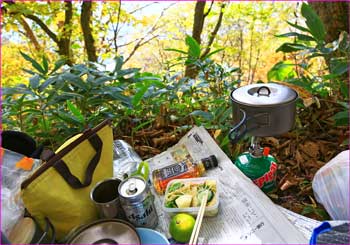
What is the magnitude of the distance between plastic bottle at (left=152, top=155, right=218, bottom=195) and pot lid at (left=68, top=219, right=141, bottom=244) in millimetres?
252

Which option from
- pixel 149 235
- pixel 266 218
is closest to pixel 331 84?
pixel 266 218

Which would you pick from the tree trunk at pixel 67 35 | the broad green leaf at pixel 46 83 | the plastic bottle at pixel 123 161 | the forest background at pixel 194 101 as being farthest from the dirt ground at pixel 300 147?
the tree trunk at pixel 67 35

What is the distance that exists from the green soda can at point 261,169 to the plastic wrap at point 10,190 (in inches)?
26.2

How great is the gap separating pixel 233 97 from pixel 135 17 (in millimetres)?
2755

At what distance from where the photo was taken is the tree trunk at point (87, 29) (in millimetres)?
2734

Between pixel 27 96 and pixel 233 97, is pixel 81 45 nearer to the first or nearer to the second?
pixel 27 96

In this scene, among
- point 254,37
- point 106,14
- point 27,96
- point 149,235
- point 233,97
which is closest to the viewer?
point 149,235

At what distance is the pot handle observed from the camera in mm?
851

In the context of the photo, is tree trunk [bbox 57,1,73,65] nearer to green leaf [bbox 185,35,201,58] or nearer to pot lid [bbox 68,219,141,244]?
green leaf [bbox 185,35,201,58]

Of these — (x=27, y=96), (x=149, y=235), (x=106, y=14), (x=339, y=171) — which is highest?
(x=106, y=14)

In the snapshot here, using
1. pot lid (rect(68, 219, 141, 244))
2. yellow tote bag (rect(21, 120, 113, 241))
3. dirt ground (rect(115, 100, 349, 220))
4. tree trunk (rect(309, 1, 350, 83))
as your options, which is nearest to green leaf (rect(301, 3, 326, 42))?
dirt ground (rect(115, 100, 349, 220))

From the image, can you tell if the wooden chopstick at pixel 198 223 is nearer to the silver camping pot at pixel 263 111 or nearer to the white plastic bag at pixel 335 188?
the silver camping pot at pixel 263 111

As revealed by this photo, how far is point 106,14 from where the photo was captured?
3191 millimetres

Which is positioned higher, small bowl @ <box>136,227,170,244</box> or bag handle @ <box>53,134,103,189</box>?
bag handle @ <box>53,134,103,189</box>
